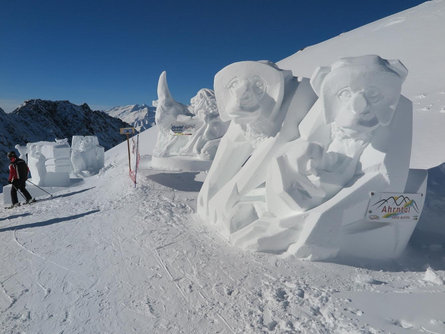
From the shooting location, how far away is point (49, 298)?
113 inches

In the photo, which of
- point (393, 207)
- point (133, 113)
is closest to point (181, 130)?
point (393, 207)

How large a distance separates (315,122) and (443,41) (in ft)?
42.1

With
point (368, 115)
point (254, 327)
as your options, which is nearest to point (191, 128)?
point (368, 115)

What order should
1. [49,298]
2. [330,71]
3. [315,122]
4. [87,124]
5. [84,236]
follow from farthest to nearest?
[87,124] < [84,236] < [315,122] < [330,71] < [49,298]

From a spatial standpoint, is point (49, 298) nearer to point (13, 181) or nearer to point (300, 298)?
point (300, 298)

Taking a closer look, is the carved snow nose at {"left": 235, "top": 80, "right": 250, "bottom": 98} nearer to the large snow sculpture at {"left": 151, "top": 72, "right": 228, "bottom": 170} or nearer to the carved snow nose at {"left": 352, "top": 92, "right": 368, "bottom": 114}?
the carved snow nose at {"left": 352, "top": 92, "right": 368, "bottom": 114}

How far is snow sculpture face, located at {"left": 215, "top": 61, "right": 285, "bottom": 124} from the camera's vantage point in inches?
153

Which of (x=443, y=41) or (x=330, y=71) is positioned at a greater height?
(x=443, y=41)

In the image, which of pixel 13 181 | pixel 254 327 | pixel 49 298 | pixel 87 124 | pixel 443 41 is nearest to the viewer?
pixel 254 327

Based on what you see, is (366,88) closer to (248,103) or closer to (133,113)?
(248,103)

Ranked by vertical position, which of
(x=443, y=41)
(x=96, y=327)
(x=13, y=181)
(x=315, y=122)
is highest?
(x=443, y=41)

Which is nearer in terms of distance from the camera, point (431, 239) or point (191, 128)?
point (431, 239)

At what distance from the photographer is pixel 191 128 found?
29.1 feet

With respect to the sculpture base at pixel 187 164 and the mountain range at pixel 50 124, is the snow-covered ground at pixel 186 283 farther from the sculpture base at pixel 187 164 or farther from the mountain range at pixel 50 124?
the mountain range at pixel 50 124
